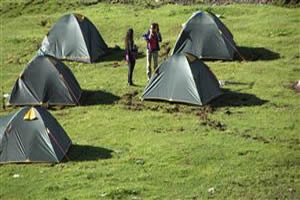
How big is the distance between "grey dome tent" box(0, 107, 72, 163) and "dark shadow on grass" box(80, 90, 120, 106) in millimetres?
6492

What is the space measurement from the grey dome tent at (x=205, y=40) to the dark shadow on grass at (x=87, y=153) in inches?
455

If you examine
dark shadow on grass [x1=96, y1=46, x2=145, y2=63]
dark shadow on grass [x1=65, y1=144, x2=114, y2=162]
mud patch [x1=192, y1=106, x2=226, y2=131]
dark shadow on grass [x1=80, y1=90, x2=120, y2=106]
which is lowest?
dark shadow on grass [x1=96, y1=46, x2=145, y2=63]

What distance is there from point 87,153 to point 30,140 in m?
1.87

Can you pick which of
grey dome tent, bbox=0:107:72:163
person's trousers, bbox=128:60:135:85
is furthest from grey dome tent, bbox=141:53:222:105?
grey dome tent, bbox=0:107:72:163

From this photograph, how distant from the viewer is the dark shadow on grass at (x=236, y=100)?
27.8 meters

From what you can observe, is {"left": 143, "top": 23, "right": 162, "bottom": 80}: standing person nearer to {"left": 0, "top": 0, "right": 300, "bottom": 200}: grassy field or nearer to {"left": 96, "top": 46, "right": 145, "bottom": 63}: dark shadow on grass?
{"left": 0, "top": 0, "right": 300, "bottom": 200}: grassy field

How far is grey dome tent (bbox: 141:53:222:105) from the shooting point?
1091 inches

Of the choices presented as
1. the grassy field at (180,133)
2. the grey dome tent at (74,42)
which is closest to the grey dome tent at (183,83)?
the grassy field at (180,133)

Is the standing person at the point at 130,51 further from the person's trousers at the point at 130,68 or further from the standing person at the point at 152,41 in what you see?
the standing person at the point at 152,41

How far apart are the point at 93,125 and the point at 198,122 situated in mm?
3722

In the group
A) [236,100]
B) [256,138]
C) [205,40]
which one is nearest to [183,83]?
[236,100]

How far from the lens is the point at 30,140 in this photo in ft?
72.6

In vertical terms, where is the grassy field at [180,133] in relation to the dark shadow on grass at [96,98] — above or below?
above

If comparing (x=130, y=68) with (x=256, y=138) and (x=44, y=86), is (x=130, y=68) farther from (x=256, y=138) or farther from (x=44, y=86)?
(x=256, y=138)
